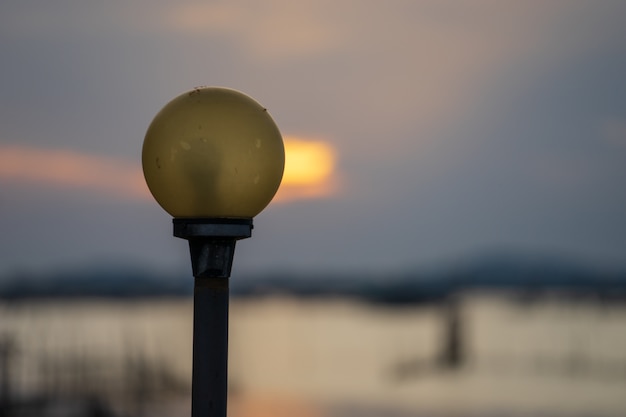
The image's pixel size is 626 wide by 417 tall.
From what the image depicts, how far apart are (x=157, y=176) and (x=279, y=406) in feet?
103

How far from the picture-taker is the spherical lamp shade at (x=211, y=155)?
3449mm

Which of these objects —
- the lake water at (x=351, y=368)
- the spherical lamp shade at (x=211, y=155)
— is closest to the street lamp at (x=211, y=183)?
the spherical lamp shade at (x=211, y=155)

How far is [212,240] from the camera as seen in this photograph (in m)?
3.58

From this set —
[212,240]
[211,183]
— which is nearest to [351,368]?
[212,240]

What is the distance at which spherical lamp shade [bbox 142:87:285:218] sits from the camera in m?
3.45

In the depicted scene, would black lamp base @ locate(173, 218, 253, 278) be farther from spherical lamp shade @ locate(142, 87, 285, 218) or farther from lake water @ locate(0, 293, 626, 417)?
lake water @ locate(0, 293, 626, 417)

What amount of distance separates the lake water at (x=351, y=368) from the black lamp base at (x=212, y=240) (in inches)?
766

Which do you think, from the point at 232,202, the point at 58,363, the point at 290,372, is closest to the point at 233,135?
the point at 232,202

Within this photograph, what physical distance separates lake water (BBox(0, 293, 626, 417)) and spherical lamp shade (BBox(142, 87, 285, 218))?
19.5m

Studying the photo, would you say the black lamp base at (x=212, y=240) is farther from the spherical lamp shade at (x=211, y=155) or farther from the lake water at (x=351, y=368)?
the lake water at (x=351, y=368)

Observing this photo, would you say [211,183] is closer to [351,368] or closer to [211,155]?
[211,155]

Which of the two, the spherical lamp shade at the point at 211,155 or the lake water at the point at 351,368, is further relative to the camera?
the lake water at the point at 351,368

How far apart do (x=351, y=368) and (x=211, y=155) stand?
49.4 metres

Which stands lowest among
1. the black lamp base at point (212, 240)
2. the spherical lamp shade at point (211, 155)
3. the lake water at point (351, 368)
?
the black lamp base at point (212, 240)
